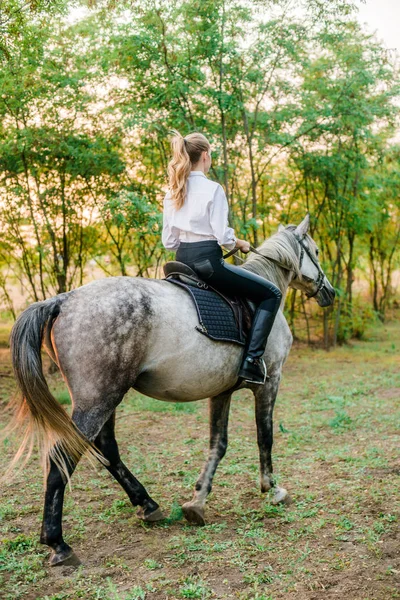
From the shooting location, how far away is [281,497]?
4188 mm

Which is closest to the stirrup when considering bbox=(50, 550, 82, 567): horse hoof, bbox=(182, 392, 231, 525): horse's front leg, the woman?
the woman

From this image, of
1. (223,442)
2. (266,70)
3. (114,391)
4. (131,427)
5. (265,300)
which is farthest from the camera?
(266,70)

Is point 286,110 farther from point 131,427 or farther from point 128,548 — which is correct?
point 128,548

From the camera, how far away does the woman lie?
3627 mm

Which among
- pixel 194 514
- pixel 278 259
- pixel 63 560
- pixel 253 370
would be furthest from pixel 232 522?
pixel 278 259

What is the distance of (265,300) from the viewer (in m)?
3.92

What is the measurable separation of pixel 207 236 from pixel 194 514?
1.92m

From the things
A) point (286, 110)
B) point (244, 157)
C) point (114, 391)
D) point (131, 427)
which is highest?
point (286, 110)

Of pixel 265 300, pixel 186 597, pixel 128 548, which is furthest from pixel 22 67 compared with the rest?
pixel 186 597

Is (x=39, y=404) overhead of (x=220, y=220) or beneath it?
beneath

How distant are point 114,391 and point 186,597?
117 cm

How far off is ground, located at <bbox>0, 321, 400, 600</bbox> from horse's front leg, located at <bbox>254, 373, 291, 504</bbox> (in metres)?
0.12

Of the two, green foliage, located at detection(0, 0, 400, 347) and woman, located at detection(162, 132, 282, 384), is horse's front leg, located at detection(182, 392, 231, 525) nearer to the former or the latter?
woman, located at detection(162, 132, 282, 384)

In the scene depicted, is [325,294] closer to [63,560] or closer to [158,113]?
[63,560]
